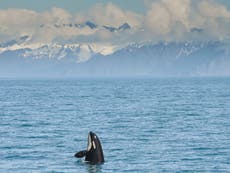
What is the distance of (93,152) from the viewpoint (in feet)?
161

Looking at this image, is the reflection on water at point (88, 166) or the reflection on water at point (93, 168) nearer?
the reflection on water at point (93, 168)

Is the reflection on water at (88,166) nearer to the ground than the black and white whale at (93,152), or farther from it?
nearer to the ground

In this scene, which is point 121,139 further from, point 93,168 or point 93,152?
point 93,168

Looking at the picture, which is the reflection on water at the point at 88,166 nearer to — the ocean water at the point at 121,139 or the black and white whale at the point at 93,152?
the ocean water at the point at 121,139

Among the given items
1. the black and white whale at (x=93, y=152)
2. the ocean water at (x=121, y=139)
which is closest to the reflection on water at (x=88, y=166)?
the ocean water at (x=121, y=139)

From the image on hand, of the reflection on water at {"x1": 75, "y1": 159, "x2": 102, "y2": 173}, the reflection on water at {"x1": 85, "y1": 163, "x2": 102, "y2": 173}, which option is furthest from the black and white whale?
the reflection on water at {"x1": 85, "y1": 163, "x2": 102, "y2": 173}

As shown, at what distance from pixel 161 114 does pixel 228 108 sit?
1397 centimetres

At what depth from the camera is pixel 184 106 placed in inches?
4183

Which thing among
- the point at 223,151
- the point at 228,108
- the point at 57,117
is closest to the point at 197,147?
the point at 223,151

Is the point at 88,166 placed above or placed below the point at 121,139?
below

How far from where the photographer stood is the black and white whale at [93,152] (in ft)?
159

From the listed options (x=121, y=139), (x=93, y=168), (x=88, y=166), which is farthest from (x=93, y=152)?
(x=121, y=139)

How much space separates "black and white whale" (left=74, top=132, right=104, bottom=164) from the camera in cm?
4838

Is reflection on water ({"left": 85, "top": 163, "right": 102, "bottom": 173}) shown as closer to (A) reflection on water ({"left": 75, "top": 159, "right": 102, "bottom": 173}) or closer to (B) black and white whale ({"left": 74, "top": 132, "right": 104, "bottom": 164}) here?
(A) reflection on water ({"left": 75, "top": 159, "right": 102, "bottom": 173})
